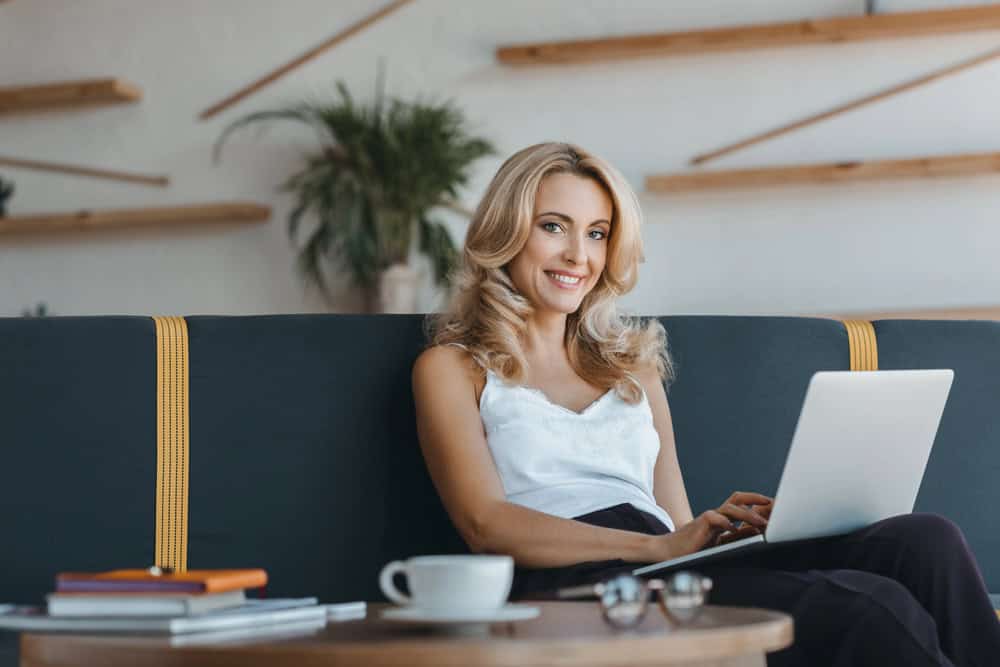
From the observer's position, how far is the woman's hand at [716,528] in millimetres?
1628

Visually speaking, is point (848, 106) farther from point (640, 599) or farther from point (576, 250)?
point (640, 599)

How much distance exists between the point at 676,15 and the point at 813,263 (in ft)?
2.91

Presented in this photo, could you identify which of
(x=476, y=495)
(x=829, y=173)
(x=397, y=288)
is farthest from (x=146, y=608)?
(x=829, y=173)

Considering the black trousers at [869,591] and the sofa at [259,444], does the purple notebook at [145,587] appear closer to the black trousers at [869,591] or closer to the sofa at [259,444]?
the black trousers at [869,591]

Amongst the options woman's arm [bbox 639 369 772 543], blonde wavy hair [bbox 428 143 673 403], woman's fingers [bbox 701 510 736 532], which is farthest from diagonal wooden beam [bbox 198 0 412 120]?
woman's fingers [bbox 701 510 736 532]

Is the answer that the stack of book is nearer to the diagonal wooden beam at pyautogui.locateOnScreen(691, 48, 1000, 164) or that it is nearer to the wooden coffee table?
the wooden coffee table

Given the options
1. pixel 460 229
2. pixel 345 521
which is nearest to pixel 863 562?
pixel 345 521

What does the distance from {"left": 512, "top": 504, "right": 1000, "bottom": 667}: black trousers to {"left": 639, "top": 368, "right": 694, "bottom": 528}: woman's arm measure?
0.32 metres

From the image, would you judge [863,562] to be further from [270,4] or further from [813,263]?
[270,4]

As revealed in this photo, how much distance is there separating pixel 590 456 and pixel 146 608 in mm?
929

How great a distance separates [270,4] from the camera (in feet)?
14.5

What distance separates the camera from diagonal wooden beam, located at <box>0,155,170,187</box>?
449cm

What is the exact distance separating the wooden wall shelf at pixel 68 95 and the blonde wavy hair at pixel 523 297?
106 inches

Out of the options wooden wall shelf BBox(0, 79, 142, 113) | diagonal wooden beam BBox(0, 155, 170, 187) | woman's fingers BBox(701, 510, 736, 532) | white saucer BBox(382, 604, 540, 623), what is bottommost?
white saucer BBox(382, 604, 540, 623)
